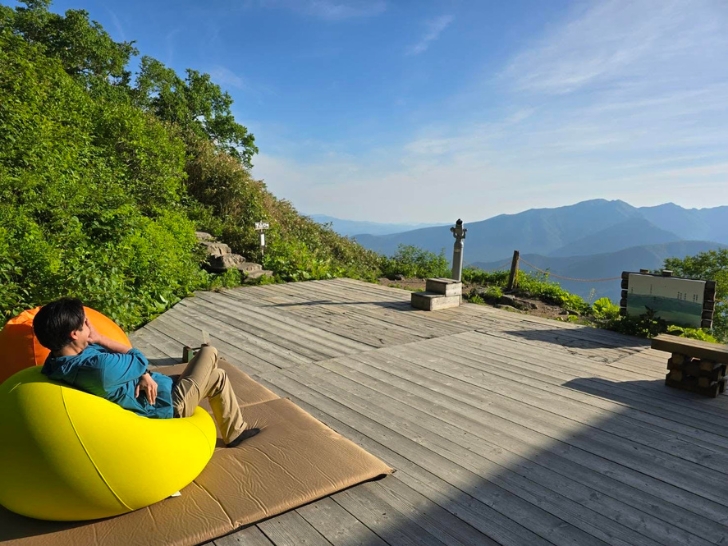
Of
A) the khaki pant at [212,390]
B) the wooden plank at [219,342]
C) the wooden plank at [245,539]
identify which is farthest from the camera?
the wooden plank at [219,342]

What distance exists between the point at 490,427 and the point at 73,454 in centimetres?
260

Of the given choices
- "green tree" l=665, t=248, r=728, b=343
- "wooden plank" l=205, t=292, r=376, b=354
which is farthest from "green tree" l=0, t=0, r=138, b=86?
"green tree" l=665, t=248, r=728, b=343

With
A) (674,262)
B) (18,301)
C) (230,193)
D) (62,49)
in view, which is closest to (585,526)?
(18,301)

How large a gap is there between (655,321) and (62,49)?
24163 mm

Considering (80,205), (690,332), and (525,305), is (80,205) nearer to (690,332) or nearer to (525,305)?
(525,305)

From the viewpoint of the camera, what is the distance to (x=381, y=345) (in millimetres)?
5383

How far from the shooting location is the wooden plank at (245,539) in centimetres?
207

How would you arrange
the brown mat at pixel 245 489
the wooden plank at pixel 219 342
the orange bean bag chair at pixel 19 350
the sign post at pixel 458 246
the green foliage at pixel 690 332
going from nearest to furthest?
the brown mat at pixel 245 489 < the orange bean bag chair at pixel 19 350 < the wooden plank at pixel 219 342 < the green foliage at pixel 690 332 < the sign post at pixel 458 246

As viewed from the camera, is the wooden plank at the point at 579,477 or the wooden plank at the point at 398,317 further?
the wooden plank at the point at 398,317

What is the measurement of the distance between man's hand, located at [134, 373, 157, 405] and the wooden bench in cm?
416

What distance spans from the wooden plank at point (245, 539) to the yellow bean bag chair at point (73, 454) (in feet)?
1.18

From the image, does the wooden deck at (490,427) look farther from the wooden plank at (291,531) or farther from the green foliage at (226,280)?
the green foliage at (226,280)

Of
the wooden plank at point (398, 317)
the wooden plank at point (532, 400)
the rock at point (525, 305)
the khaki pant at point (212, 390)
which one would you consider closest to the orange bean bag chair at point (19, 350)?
the khaki pant at point (212, 390)

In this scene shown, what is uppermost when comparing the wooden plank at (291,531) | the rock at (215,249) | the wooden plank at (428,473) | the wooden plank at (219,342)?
the rock at (215,249)
